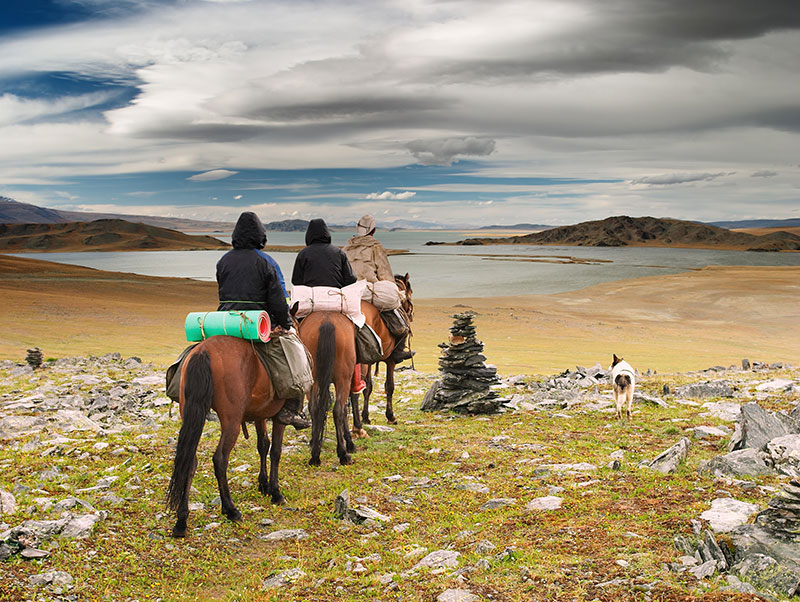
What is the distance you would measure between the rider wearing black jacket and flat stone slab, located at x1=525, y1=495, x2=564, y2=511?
5.09 meters

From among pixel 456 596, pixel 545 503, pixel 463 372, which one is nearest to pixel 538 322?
pixel 463 372

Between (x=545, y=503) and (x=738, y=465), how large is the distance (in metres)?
2.74

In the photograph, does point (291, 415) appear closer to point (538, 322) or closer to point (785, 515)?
point (785, 515)

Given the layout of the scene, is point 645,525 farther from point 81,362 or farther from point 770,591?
point 81,362

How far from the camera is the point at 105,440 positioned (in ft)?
33.7

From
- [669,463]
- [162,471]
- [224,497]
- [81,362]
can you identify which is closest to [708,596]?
[669,463]

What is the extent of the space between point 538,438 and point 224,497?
20.3ft

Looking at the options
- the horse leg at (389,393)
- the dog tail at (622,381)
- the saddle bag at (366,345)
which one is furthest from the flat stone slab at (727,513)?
the horse leg at (389,393)

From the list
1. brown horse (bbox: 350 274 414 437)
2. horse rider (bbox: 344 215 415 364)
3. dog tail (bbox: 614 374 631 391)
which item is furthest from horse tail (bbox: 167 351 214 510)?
dog tail (bbox: 614 374 631 391)

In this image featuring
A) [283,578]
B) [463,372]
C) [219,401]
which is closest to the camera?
[283,578]

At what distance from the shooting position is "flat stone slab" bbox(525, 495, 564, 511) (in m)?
7.27

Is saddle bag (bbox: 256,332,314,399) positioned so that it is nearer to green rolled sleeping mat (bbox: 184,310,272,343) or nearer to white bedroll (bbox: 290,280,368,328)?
green rolled sleeping mat (bbox: 184,310,272,343)

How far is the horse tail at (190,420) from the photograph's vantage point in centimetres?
675

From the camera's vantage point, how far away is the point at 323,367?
377 inches
